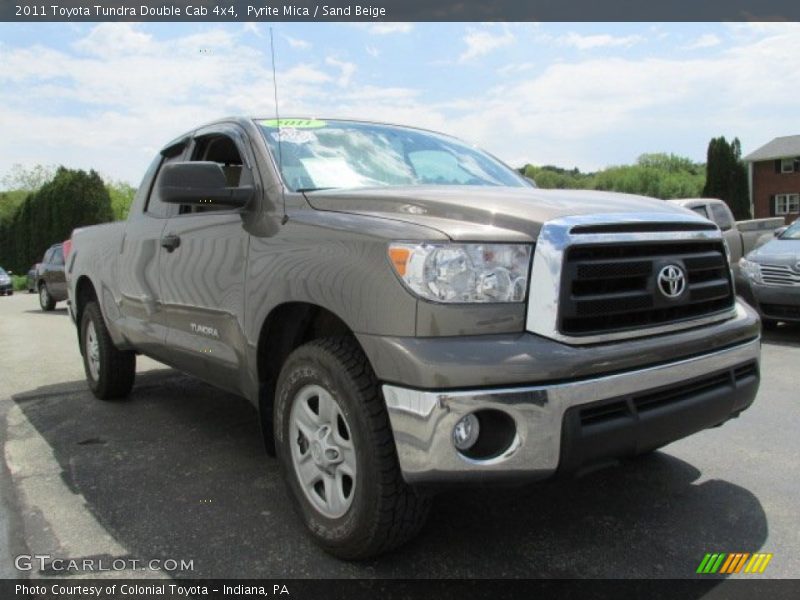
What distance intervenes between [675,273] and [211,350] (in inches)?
89.5

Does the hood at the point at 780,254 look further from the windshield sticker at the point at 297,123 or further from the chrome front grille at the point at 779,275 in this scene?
the windshield sticker at the point at 297,123

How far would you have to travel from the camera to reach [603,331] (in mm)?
2412

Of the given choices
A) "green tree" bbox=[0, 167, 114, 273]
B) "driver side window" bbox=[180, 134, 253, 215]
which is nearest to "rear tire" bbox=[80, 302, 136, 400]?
"driver side window" bbox=[180, 134, 253, 215]

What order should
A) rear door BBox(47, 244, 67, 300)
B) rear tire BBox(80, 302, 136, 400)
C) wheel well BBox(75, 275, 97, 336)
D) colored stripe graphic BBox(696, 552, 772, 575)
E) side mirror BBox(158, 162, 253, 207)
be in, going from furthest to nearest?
rear door BBox(47, 244, 67, 300) < wheel well BBox(75, 275, 97, 336) < rear tire BBox(80, 302, 136, 400) < side mirror BBox(158, 162, 253, 207) < colored stripe graphic BBox(696, 552, 772, 575)

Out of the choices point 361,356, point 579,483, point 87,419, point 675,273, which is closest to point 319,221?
point 361,356

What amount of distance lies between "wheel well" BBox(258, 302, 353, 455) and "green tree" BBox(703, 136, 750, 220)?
46114mm

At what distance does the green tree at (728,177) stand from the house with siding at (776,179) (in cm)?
119

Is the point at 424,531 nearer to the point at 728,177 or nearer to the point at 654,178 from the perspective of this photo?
the point at 728,177

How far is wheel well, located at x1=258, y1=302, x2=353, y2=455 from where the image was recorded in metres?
2.89

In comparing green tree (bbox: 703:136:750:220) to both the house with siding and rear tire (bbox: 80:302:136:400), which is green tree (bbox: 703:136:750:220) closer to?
the house with siding

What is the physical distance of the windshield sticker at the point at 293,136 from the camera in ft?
11.4

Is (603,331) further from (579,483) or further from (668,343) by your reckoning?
(579,483)

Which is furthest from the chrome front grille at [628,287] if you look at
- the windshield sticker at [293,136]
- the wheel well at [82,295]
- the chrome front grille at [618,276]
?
the wheel well at [82,295]

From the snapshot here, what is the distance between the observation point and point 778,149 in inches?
1753
